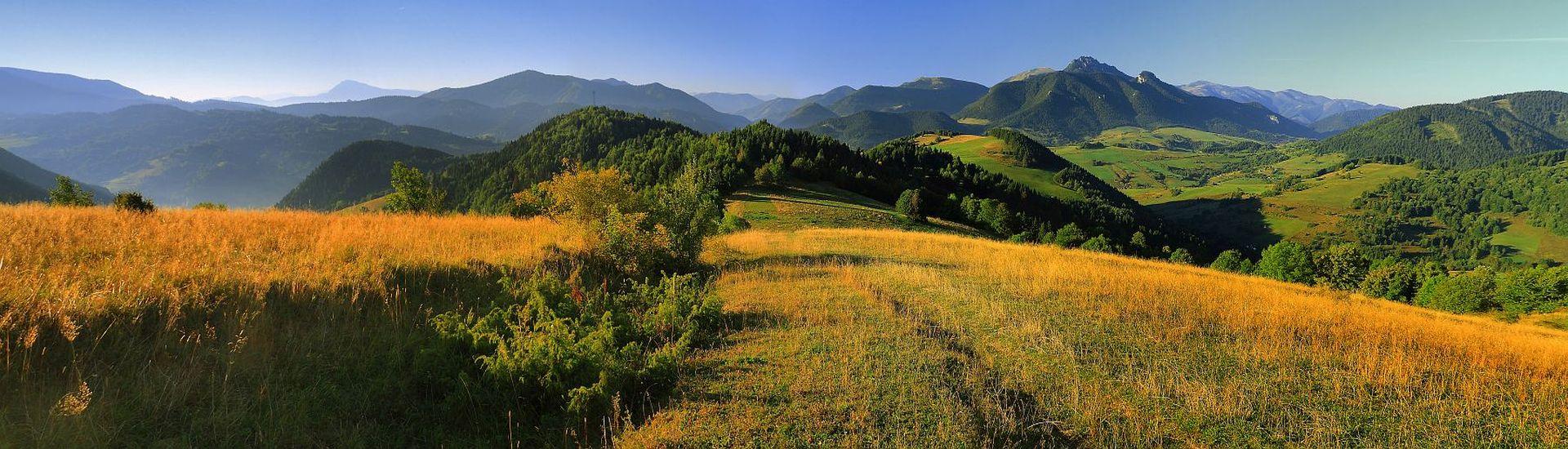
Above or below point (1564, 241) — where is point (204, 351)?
above

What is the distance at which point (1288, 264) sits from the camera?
5144 cm

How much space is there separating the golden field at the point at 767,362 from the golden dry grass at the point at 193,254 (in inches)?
1.8

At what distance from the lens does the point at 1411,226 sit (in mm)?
164750

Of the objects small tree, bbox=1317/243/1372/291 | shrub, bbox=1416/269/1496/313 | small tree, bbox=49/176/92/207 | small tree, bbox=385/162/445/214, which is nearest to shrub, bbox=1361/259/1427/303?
small tree, bbox=1317/243/1372/291

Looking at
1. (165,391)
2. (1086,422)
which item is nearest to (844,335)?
(1086,422)

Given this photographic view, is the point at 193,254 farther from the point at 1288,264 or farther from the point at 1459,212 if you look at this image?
the point at 1459,212

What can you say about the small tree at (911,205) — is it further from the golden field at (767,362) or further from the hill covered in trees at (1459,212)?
the hill covered in trees at (1459,212)

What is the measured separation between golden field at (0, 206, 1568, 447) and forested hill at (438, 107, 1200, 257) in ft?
30.9

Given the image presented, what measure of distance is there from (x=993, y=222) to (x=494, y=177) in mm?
123676

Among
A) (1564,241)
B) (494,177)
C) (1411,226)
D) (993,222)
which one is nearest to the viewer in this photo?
(993,222)

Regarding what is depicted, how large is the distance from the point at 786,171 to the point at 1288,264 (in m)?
54.2

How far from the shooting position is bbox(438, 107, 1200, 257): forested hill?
67.2 meters

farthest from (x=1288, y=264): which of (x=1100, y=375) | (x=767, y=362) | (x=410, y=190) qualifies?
(x=410, y=190)

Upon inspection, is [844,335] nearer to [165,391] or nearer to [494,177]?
[165,391]
